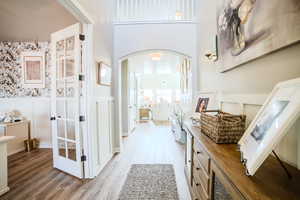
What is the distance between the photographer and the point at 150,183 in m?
2.30

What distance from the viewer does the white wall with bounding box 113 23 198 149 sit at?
11.4 feet

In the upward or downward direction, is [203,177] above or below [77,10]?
below

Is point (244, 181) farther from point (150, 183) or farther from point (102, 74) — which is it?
point (102, 74)

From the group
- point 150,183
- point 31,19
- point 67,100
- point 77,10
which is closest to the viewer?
point 77,10

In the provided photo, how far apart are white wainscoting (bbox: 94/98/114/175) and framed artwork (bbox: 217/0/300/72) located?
82.9 inches

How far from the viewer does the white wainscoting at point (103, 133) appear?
2631 millimetres

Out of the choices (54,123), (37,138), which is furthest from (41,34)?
(37,138)

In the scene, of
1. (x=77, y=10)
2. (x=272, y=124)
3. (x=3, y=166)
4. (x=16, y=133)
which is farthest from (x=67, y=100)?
(x=272, y=124)

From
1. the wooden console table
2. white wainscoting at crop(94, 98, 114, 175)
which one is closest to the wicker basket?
the wooden console table

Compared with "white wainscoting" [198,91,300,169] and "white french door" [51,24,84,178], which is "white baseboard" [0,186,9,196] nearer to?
"white french door" [51,24,84,178]

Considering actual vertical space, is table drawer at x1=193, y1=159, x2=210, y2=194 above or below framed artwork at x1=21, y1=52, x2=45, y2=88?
below

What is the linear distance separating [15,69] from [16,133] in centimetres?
165

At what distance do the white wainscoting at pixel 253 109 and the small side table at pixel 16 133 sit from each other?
→ 14.0 feet

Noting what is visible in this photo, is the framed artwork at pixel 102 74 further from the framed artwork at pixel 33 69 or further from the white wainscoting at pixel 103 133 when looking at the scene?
the framed artwork at pixel 33 69
